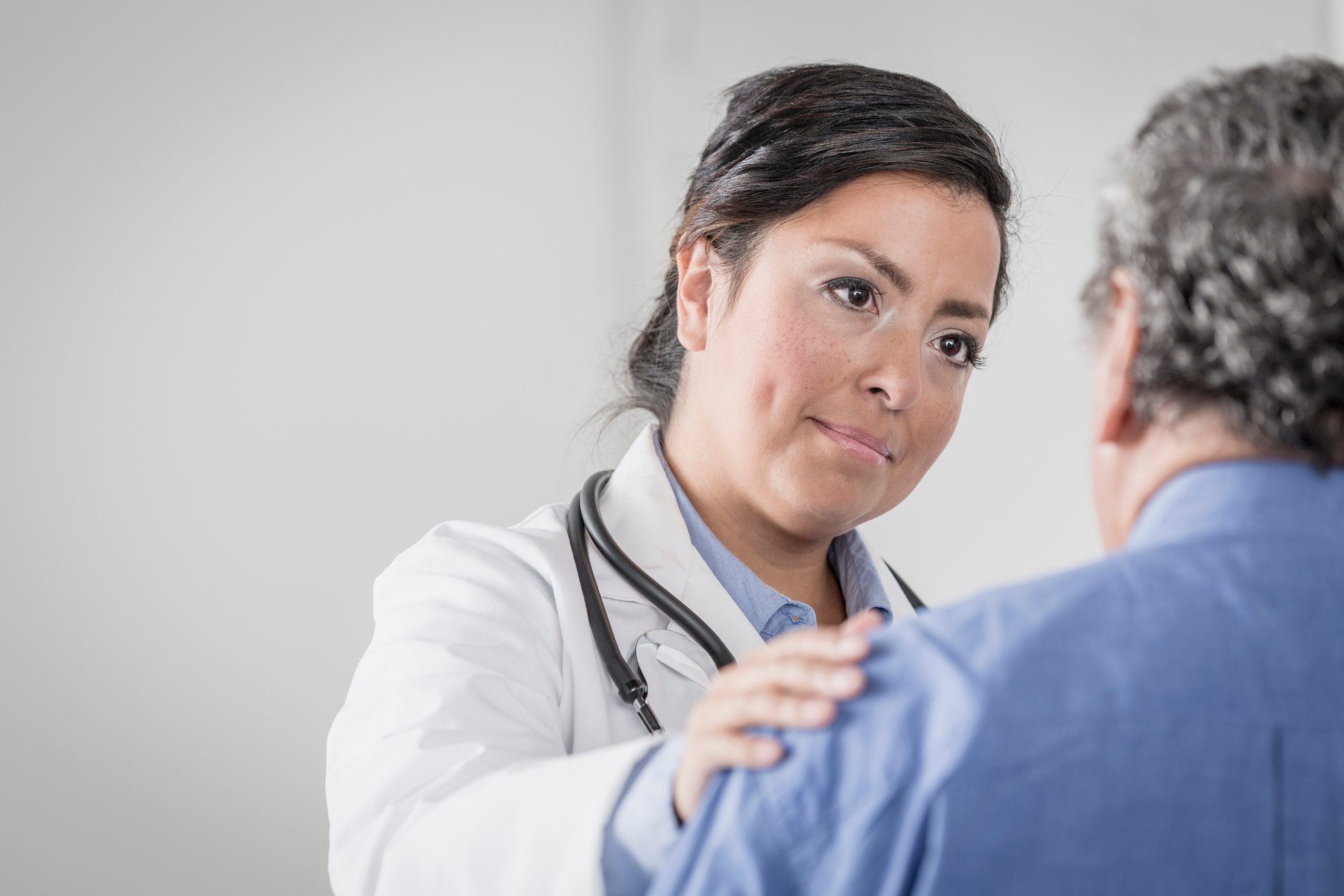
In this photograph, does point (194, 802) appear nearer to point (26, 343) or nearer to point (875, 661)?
point (26, 343)

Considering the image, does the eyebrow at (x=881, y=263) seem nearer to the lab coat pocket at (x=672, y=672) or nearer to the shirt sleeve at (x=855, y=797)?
the lab coat pocket at (x=672, y=672)

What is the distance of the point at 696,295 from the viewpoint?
1.22 m

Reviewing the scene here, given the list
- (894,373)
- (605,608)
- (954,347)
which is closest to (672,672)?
(605,608)

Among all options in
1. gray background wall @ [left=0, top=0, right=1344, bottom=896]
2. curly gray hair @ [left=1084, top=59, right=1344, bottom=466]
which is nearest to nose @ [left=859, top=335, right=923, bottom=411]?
gray background wall @ [left=0, top=0, right=1344, bottom=896]

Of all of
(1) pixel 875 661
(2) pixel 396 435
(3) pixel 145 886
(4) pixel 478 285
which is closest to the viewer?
(1) pixel 875 661

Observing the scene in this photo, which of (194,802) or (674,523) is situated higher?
(674,523)

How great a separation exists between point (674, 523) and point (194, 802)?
858mm

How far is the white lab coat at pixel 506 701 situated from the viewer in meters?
0.70

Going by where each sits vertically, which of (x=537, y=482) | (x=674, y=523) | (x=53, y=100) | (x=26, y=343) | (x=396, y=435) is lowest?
(x=537, y=482)

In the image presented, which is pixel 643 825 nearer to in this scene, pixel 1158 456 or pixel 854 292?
pixel 1158 456

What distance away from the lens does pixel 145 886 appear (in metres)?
1.49

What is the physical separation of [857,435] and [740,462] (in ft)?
0.39

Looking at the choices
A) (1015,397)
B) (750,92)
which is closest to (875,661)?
(750,92)

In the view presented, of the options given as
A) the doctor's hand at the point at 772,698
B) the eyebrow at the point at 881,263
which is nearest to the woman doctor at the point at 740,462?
the eyebrow at the point at 881,263
